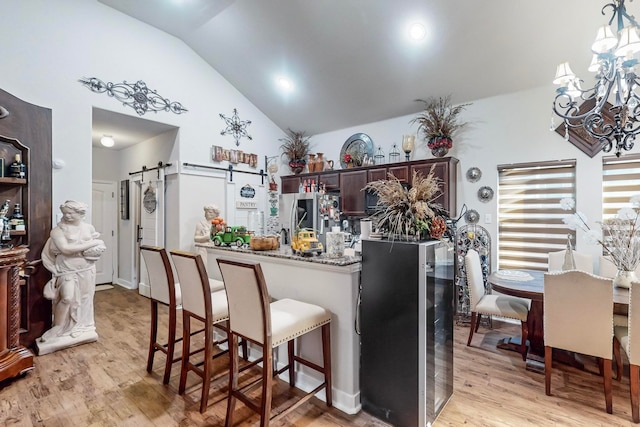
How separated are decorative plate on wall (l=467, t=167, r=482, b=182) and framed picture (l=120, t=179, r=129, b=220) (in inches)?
243

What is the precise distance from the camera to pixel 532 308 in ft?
10.1

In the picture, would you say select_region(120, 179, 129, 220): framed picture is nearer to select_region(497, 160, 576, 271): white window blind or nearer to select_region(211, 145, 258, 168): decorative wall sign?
select_region(211, 145, 258, 168): decorative wall sign

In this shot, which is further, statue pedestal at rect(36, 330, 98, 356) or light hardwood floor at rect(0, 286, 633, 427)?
statue pedestal at rect(36, 330, 98, 356)

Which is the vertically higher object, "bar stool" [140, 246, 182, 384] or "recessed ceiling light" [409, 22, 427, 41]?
"recessed ceiling light" [409, 22, 427, 41]

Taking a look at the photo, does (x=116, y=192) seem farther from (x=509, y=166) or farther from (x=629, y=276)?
(x=629, y=276)

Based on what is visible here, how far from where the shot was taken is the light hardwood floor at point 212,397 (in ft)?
6.95

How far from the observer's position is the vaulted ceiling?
10.8 ft

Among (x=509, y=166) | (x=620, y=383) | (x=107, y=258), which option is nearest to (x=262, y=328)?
(x=620, y=383)

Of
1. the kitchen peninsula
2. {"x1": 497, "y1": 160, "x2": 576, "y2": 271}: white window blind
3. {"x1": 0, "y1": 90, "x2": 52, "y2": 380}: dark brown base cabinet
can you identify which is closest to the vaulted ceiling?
{"x1": 497, "y1": 160, "x2": 576, "y2": 271}: white window blind

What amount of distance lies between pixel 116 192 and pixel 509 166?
713cm

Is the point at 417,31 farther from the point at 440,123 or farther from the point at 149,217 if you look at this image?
the point at 149,217

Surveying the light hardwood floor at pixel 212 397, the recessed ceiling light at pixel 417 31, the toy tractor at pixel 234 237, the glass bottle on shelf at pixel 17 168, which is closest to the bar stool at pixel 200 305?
the light hardwood floor at pixel 212 397

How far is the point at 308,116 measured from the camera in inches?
223

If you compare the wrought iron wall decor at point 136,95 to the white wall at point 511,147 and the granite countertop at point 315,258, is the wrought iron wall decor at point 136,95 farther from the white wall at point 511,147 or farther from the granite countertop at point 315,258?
the white wall at point 511,147
